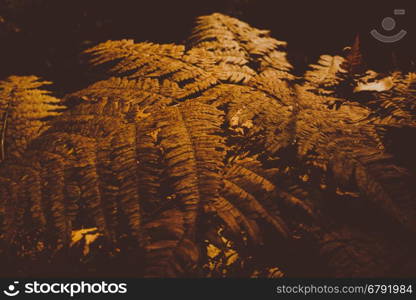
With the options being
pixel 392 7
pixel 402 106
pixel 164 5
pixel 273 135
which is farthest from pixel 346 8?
pixel 273 135

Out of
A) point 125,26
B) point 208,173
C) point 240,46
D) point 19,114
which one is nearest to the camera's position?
point 208,173

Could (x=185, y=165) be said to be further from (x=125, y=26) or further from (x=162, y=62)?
(x=125, y=26)

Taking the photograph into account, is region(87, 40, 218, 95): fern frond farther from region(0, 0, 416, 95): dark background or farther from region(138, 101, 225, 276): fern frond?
region(0, 0, 416, 95): dark background

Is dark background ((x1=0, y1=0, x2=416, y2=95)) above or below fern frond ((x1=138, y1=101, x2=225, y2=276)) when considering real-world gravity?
above

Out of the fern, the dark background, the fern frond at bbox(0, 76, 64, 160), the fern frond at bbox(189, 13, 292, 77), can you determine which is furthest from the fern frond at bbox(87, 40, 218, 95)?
the dark background

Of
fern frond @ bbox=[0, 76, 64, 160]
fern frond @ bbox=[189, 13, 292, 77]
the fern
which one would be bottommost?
the fern

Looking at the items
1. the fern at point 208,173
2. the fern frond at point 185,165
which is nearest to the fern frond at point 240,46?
the fern at point 208,173

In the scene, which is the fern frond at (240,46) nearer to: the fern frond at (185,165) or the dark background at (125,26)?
the fern frond at (185,165)

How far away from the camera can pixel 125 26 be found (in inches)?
125

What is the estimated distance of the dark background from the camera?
3.02 meters

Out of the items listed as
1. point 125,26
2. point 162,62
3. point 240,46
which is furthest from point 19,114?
point 125,26

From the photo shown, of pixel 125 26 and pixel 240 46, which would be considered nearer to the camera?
pixel 240 46

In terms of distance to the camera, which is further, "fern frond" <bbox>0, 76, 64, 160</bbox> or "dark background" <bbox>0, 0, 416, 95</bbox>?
"dark background" <bbox>0, 0, 416, 95</bbox>

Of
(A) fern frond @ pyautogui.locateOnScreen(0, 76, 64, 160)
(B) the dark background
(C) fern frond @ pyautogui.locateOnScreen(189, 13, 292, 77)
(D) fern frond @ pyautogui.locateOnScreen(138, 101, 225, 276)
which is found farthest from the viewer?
(B) the dark background
